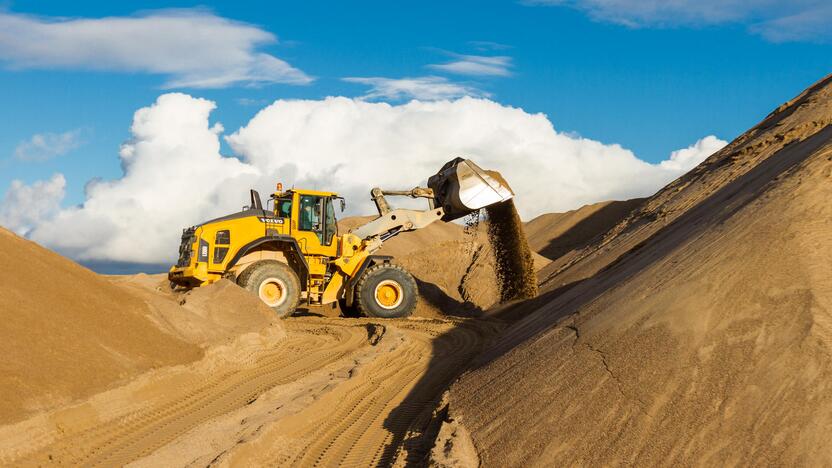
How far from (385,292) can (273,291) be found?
2.30 meters

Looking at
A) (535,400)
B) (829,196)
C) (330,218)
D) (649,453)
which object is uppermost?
(330,218)

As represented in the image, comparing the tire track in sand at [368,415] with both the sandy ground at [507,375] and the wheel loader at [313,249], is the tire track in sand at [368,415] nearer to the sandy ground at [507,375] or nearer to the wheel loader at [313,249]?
the sandy ground at [507,375]

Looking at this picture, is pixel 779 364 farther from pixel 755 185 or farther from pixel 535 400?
pixel 755 185

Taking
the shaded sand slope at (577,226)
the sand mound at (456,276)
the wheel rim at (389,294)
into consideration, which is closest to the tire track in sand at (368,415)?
the wheel rim at (389,294)

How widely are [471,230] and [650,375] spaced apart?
12.1 meters

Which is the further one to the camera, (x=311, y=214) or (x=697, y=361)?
(x=311, y=214)

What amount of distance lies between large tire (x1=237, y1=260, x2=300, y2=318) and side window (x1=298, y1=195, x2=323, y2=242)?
98 centimetres

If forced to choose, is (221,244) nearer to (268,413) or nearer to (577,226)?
(268,413)

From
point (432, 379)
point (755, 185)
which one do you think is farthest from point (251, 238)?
point (755, 185)

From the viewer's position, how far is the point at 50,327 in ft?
28.2

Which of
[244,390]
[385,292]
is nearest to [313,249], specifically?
[385,292]

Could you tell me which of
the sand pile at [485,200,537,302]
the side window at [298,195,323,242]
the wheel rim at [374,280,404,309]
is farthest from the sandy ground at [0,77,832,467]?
the sand pile at [485,200,537,302]

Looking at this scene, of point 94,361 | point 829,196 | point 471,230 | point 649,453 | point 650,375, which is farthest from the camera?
point 471,230

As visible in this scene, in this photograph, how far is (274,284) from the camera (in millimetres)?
15391
